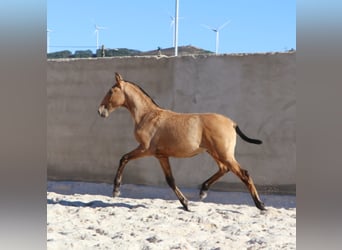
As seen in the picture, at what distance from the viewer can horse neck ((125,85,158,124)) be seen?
5609mm

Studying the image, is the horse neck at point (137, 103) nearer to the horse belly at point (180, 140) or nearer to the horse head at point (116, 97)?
the horse head at point (116, 97)

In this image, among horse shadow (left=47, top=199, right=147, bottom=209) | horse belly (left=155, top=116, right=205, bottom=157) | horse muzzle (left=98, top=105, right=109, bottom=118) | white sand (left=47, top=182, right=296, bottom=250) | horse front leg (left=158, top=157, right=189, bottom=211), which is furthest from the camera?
horse muzzle (left=98, top=105, right=109, bottom=118)

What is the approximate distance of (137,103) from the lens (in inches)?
223

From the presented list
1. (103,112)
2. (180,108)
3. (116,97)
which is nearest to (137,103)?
(116,97)

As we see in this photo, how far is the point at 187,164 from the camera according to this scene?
6.30 metres

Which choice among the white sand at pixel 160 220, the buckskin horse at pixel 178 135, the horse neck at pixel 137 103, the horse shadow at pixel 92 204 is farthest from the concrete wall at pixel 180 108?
the horse shadow at pixel 92 204

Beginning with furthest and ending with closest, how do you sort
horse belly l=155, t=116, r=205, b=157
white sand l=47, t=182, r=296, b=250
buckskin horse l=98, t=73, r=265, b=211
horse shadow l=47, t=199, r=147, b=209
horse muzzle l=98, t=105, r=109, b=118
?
horse muzzle l=98, t=105, r=109, b=118
horse shadow l=47, t=199, r=147, b=209
horse belly l=155, t=116, r=205, b=157
buckskin horse l=98, t=73, r=265, b=211
white sand l=47, t=182, r=296, b=250

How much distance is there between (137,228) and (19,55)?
342 cm

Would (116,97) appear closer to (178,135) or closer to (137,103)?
(137,103)

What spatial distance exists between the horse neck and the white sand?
1.06 metres

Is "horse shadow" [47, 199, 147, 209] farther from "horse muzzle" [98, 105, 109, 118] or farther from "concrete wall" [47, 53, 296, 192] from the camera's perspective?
"horse muzzle" [98, 105, 109, 118]

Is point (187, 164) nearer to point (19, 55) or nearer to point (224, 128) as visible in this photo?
point (224, 128)

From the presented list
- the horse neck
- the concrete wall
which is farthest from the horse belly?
the concrete wall

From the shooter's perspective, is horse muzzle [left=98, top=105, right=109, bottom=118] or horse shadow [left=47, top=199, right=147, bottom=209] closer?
horse shadow [left=47, top=199, right=147, bottom=209]
